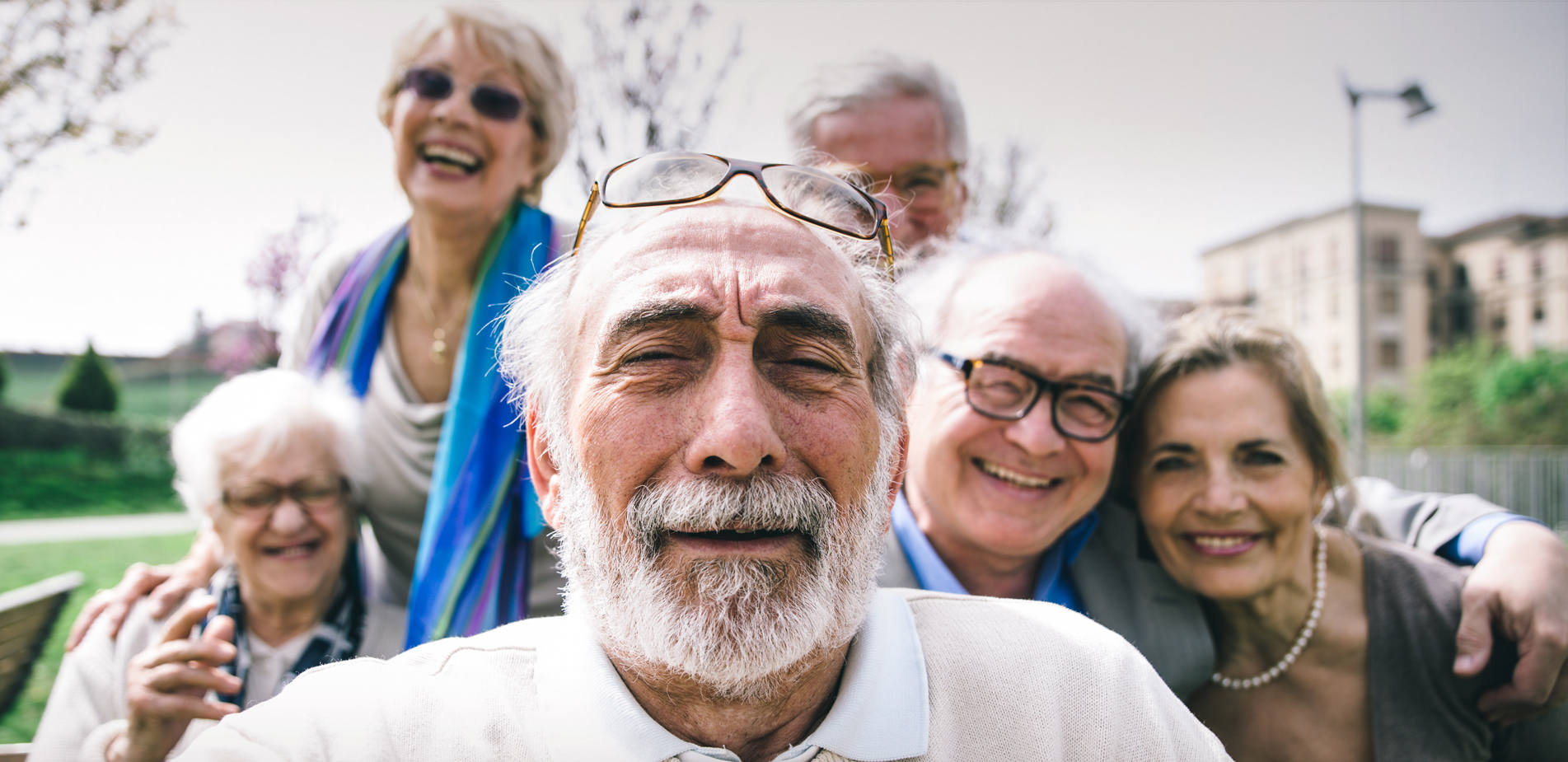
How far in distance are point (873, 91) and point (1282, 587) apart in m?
2.24

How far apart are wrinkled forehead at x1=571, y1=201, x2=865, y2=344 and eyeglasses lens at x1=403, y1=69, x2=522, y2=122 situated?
4.77 ft

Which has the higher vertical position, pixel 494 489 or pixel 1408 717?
pixel 494 489

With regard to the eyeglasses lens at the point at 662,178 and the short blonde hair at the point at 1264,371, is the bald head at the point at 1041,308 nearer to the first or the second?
the short blonde hair at the point at 1264,371

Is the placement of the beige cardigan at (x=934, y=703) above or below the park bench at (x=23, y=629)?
above

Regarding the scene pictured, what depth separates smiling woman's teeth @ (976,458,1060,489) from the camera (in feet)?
7.32

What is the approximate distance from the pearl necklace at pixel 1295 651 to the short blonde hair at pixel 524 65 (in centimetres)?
278

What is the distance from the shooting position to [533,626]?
160 cm

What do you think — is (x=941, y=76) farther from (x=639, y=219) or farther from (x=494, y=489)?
(x=494, y=489)

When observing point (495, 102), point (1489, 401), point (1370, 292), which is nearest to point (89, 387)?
point (495, 102)

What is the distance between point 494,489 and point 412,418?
50 centimetres

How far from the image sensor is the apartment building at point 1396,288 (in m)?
50.1

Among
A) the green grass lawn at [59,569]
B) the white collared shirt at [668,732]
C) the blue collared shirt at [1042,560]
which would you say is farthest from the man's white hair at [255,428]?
the green grass lawn at [59,569]

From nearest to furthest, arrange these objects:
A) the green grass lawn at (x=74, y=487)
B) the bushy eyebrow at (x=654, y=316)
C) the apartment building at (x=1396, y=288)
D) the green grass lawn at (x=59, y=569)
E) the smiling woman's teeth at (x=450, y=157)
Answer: the bushy eyebrow at (x=654, y=316) → the smiling woman's teeth at (x=450, y=157) → the green grass lawn at (x=59, y=569) → the green grass lawn at (x=74, y=487) → the apartment building at (x=1396, y=288)

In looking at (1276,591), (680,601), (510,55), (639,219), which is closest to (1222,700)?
(1276,591)
